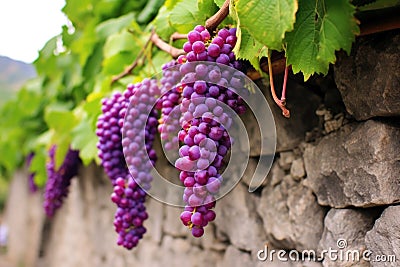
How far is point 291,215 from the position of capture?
1.18 metres

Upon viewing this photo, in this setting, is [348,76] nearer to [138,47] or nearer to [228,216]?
[228,216]

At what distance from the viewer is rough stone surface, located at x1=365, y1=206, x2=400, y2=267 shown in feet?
2.80

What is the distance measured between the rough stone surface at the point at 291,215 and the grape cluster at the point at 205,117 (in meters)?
0.40

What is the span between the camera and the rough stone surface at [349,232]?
970mm

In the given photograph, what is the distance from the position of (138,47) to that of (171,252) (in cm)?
86

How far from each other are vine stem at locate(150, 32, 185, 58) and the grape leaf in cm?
38

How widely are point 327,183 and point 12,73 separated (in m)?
3.94

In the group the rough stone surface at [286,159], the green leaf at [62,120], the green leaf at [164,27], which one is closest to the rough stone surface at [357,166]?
the rough stone surface at [286,159]

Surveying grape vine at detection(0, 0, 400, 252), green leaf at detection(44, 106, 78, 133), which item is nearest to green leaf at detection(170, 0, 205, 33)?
grape vine at detection(0, 0, 400, 252)

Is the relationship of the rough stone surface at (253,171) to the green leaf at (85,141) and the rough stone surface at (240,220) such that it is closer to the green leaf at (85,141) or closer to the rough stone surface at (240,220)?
the rough stone surface at (240,220)

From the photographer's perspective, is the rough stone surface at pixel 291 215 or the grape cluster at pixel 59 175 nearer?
the rough stone surface at pixel 291 215

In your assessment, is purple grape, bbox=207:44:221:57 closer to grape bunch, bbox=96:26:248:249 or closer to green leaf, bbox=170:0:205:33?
grape bunch, bbox=96:26:248:249

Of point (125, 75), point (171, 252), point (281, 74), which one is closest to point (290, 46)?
point (281, 74)

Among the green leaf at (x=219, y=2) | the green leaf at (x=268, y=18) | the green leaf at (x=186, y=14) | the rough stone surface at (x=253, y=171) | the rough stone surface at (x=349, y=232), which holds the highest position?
the green leaf at (x=268, y=18)
